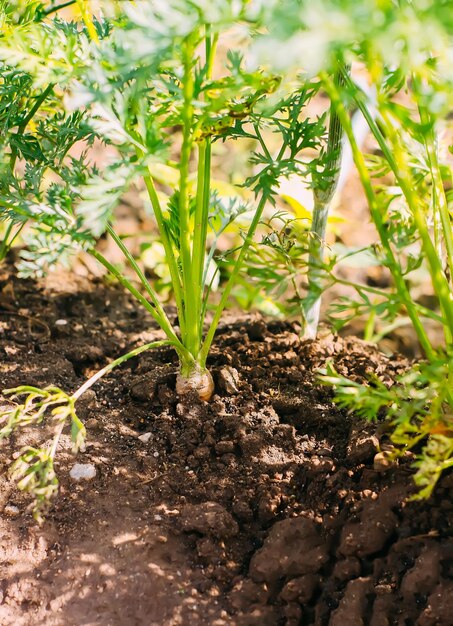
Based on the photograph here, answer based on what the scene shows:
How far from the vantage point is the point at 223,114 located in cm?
145

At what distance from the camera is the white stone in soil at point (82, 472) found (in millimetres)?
1625

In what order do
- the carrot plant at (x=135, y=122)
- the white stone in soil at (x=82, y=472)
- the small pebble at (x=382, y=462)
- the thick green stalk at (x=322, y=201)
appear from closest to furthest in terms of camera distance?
1. the carrot plant at (x=135, y=122)
2. the thick green stalk at (x=322, y=201)
3. the small pebble at (x=382, y=462)
4. the white stone in soil at (x=82, y=472)

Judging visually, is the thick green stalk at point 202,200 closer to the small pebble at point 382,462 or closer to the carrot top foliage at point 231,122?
the carrot top foliage at point 231,122

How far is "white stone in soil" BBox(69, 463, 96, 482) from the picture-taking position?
1.62 metres

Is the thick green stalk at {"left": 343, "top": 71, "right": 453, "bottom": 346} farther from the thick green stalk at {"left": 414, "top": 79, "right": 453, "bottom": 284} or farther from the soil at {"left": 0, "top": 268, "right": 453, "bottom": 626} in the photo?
the soil at {"left": 0, "top": 268, "right": 453, "bottom": 626}

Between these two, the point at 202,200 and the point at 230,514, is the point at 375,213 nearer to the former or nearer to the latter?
the point at 202,200

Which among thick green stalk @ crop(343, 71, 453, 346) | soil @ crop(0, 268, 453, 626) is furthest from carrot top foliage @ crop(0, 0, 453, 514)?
soil @ crop(0, 268, 453, 626)

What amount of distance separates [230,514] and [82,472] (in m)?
0.37

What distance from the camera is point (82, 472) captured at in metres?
1.63

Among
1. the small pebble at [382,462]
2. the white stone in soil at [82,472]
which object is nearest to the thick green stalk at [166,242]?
the white stone in soil at [82,472]

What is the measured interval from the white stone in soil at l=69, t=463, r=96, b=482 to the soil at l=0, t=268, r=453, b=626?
0.06ft

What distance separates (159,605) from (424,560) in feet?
1.74

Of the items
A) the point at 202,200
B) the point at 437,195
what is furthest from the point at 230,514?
the point at 437,195

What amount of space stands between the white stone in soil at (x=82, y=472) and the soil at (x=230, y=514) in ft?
0.06
